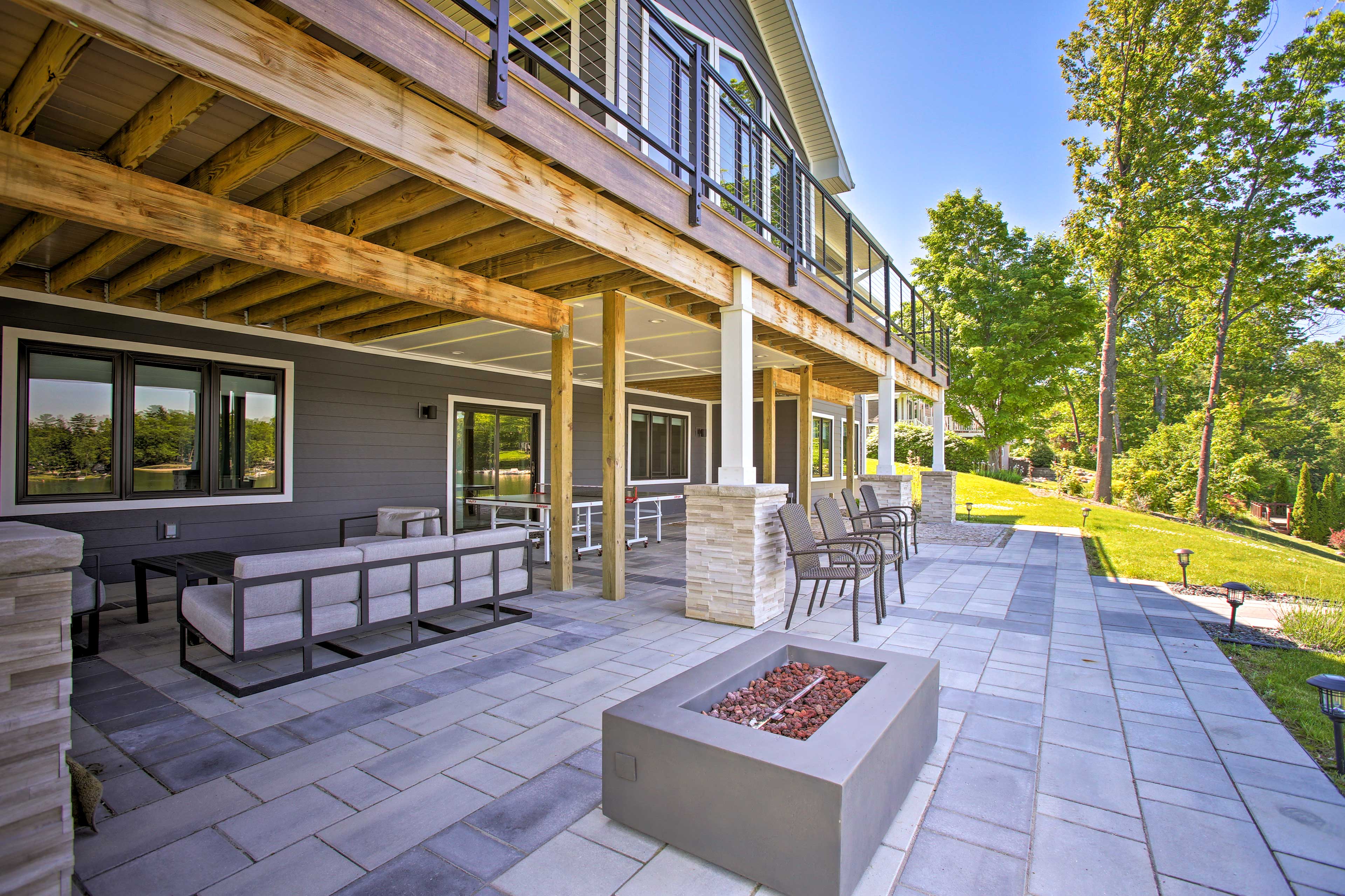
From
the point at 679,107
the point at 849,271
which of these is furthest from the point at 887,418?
the point at 679,107

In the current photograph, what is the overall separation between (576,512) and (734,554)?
4965mm

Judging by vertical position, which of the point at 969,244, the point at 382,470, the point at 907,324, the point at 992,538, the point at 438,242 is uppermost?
the point at 969,244

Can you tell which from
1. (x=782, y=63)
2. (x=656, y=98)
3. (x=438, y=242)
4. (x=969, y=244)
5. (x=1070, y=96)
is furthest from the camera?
(x=969, y=244)

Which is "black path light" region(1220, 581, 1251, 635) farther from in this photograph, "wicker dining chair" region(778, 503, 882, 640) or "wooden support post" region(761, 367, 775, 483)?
"wooden support post" region(761, 367, 775, 483)

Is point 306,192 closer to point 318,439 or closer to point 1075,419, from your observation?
point 318,439

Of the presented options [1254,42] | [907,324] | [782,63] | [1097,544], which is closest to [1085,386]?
[1254,42]

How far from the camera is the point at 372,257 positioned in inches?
160

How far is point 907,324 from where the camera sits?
13133 mm

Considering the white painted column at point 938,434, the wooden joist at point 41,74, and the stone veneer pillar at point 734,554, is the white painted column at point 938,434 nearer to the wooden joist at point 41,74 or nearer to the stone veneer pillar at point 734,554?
the stone veneer pillar at point 734,554

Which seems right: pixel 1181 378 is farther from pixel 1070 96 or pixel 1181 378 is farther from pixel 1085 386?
pixel 1070 96

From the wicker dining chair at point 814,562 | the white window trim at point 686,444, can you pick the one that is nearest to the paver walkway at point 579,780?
the wicker dining chair at point 814,562

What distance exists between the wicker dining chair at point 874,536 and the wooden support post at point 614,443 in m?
1.77

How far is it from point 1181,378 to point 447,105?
29077 millimetres

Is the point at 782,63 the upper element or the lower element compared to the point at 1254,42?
lower
